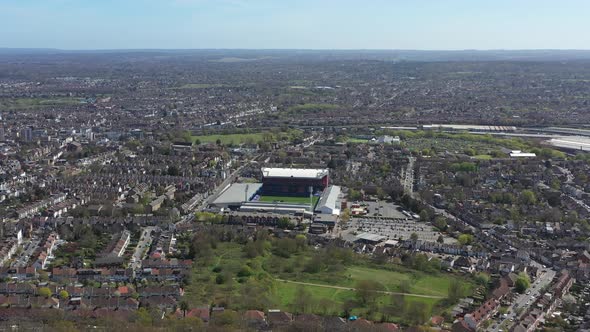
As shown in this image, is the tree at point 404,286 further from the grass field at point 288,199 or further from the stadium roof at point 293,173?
the stadium roof at point 293,173

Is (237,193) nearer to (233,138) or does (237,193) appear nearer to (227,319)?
(227,319)

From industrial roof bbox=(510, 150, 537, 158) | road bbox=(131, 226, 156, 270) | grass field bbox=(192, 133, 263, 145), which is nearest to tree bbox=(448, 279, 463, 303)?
road bbox=(131, 226, 156, 270)

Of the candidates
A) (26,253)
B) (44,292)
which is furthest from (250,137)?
(44,292)

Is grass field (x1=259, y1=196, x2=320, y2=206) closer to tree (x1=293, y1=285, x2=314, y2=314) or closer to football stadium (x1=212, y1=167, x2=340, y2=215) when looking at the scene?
football stadium (x1=212, y1=167, x2=340, y2=215)

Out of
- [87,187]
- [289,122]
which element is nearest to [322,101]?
[289,122]

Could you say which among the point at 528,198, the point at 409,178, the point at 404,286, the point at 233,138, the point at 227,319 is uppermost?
the point at 227,319
